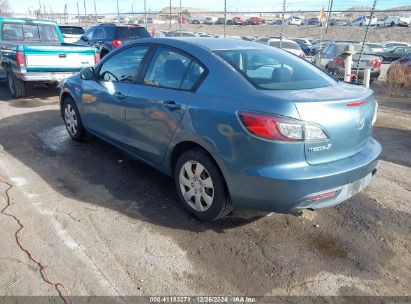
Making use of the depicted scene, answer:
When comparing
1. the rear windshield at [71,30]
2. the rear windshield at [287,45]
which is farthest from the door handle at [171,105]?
the rear windshield at [71,30]

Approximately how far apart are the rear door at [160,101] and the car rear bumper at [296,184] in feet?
2.99

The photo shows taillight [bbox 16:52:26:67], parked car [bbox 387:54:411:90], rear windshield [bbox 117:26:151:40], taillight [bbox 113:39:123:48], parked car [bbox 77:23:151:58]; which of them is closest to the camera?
taillight [bbox 16:52:26:67]

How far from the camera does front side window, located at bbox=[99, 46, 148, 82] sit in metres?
4.14

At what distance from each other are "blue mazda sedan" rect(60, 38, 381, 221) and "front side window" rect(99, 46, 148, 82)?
23 millimetres

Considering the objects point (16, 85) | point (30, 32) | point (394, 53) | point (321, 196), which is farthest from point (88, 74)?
point (394, 53)

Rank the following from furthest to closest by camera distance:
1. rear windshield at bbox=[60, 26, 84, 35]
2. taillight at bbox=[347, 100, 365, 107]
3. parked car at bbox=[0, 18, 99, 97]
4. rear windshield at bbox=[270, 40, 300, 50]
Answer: rear windshield at bbox=[60, 26, 84, 35]
rear windshield at bbox=[270, 40, 300, 50]
parked car at bbox=[0, 18, 99, 97]
taillight at bbox=[347, 100, 365, 107]

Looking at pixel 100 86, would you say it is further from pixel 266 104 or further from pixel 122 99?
pixel 266 104

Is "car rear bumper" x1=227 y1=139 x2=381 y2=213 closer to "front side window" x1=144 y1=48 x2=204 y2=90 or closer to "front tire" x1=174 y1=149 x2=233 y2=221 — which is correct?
"front tire" x1=174 y1=149 x2=233 y2=221

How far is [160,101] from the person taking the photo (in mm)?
3594

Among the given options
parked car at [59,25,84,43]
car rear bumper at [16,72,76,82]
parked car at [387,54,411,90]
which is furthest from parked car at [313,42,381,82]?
parked car at [59,25,84,43]

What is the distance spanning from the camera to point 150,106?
371 cm

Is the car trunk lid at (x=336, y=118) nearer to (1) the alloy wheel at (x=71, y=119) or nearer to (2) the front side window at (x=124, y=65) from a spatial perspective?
(2) the front side window at (x=124, y=65)

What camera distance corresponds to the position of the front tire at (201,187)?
10.4 feet

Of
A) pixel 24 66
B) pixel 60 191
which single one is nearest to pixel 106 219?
pixel 60 191
